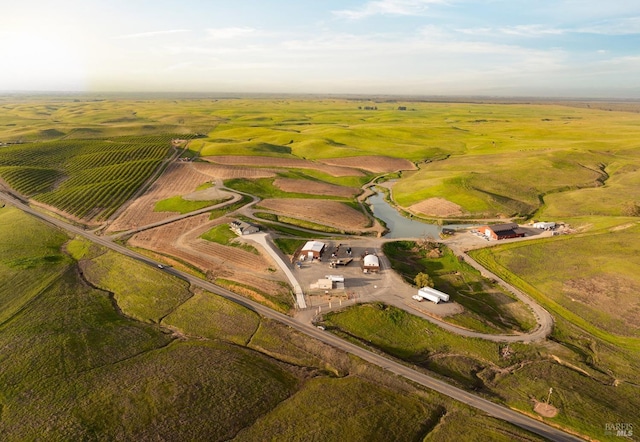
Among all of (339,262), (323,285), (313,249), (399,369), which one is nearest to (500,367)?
(399,369)

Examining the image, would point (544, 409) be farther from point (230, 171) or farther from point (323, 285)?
point (230, 171)

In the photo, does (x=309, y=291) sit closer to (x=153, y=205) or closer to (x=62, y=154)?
(x=153, y=205)

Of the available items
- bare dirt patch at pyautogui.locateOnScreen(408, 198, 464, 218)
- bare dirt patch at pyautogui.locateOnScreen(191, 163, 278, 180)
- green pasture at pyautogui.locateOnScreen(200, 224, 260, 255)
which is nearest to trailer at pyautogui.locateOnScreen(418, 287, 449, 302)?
green pasture at pyautogui.locateOnScreen(200, 224, 260, 255)

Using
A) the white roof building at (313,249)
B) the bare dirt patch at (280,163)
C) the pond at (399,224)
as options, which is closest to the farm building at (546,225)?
the pond at (399,224)

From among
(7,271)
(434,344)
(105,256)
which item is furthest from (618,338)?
(7,271)

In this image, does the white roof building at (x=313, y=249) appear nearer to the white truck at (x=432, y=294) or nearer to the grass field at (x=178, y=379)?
the grass field at (x=178, y=379)

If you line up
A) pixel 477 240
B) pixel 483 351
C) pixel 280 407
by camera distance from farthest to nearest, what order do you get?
pixel 477 240 < pixel 483 351 < pixel 280 407

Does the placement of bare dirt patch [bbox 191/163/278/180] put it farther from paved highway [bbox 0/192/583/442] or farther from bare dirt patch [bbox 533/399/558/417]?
bare dirt patch [bbox 533/399/558/417]
